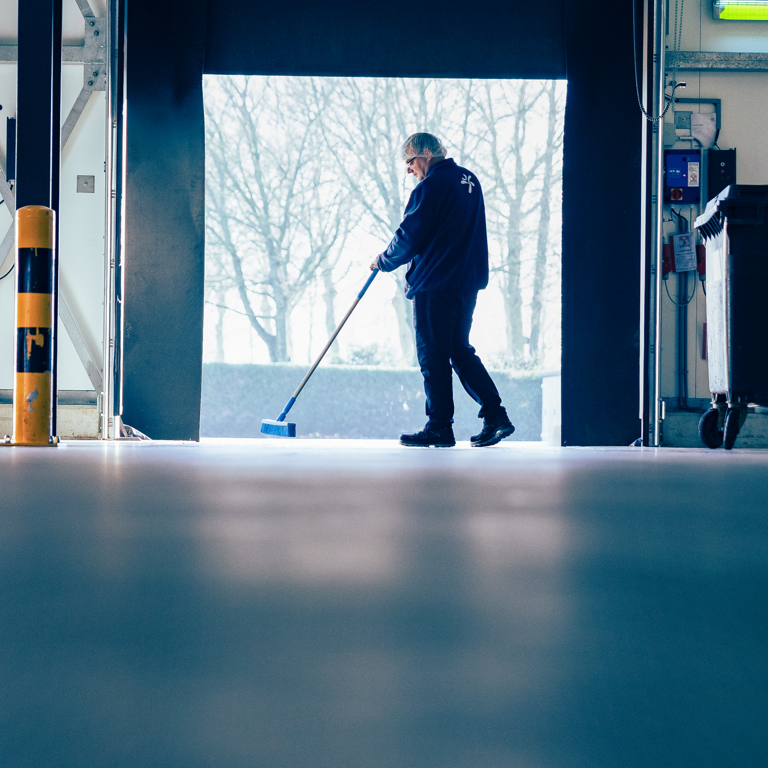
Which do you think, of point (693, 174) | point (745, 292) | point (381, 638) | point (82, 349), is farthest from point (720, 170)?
point (381, 638)

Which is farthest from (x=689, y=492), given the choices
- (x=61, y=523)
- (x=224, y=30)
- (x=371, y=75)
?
(x=224, y=30)

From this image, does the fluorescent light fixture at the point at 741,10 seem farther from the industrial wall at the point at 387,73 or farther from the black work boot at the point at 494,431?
the black work boot at the point at 494,431

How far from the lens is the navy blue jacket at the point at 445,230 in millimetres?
3988

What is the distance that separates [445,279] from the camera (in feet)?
13.1

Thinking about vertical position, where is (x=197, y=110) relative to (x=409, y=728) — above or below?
above

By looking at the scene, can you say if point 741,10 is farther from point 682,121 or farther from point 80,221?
point 80,221

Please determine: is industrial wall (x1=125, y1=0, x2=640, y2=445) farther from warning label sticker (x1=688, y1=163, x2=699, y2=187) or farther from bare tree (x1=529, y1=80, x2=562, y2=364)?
bare tree (x1=529, y1=80, x2=562, y2=364)

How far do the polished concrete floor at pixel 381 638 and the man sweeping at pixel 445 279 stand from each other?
2.47 metres

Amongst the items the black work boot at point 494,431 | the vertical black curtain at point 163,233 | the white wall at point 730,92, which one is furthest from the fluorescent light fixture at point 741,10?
the black work boot at point 494,431

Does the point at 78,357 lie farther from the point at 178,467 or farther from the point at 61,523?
the point at 61,523

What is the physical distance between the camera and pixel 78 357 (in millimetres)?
5266

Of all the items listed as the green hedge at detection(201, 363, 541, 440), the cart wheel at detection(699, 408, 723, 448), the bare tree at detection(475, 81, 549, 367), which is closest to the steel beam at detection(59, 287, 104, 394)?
the cart wheel at detection(699, 408, 723, 448)

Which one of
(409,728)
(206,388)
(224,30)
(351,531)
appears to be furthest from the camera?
(206,388)

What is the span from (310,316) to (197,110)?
474 cm
